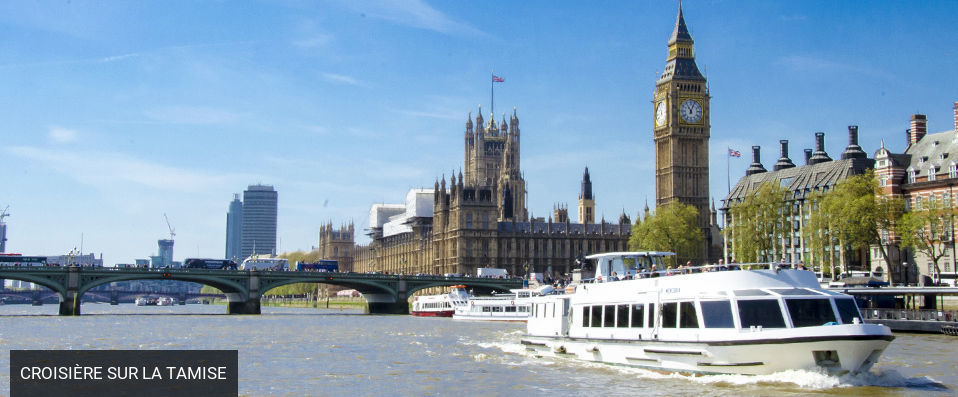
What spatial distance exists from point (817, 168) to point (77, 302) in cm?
7772

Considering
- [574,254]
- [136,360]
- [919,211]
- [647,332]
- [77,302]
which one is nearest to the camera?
[647,332]

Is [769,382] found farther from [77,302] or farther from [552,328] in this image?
[77,302]

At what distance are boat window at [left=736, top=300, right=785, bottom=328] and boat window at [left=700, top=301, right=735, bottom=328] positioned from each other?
1.40ft

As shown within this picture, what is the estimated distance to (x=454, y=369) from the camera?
44062mm

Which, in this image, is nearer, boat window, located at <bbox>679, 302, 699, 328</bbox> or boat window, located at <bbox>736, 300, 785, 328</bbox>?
boat window, located at <bbox>736, 300, 785, 328</bbox>

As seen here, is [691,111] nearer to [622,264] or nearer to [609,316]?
[622,264]

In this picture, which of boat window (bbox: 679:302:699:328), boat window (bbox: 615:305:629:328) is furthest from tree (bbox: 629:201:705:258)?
boat window (bbox: 679:302:699:328)

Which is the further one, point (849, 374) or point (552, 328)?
point (552, 328)

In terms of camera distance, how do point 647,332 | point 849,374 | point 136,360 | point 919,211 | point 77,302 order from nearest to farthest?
point 849,374 < point 647,332 < point 136,360 < point 919,211 < point 77,302

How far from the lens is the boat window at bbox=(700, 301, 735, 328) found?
117ft

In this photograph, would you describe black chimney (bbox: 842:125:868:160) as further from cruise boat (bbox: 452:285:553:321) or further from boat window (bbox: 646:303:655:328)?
boat window (bbox: 646:303:655:328)

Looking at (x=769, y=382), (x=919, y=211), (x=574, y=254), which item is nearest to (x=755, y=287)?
(x=769, y=382)

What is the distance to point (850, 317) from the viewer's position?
116ft

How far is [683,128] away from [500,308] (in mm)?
65774
